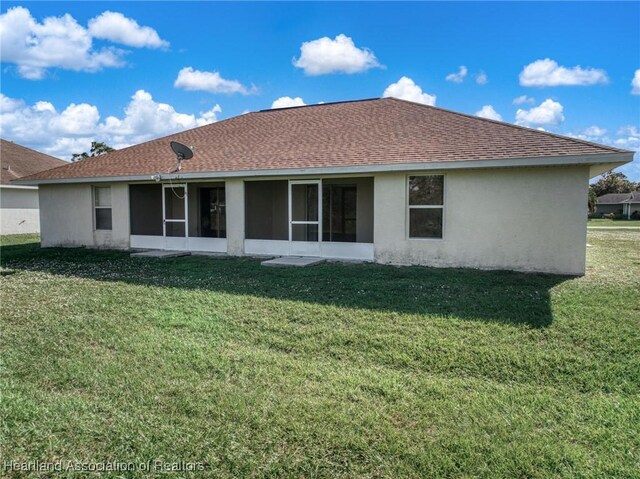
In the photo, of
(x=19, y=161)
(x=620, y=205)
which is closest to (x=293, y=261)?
(x=19, y=161)

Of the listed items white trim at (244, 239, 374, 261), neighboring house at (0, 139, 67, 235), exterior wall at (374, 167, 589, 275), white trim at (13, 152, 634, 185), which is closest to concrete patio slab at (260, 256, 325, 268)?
white trim at (244, 239, 374, 261)

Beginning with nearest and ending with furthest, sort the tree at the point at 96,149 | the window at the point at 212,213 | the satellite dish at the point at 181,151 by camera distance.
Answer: the satellite dish at the point at 181,151
the window at the point at 212,213
the tree at the point at 96,149

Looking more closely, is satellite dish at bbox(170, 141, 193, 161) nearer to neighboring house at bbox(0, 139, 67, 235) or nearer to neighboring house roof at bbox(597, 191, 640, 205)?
neighboring house at bbox(0, 139, 67, 235)

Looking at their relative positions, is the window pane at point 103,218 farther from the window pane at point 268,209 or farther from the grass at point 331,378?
the grass at point 331,378

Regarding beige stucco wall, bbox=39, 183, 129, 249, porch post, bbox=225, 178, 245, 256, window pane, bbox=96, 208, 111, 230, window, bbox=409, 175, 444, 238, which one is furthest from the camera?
window pane, bbox=96, 208, 111, 230

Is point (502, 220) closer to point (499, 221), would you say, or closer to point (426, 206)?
point (499, 221)

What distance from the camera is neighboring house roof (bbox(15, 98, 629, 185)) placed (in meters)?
9.61

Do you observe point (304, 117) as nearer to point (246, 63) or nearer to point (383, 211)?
point (246, 63)

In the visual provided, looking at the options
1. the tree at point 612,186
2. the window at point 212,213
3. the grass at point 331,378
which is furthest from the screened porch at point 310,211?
the tree at point 612,186

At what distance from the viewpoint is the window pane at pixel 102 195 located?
1433 cm

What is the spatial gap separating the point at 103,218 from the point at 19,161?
15.0 meters

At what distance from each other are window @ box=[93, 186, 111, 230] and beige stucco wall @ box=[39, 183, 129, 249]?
0.52 feet

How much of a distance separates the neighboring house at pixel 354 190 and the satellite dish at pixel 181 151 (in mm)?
324

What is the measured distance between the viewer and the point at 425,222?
10.1m
